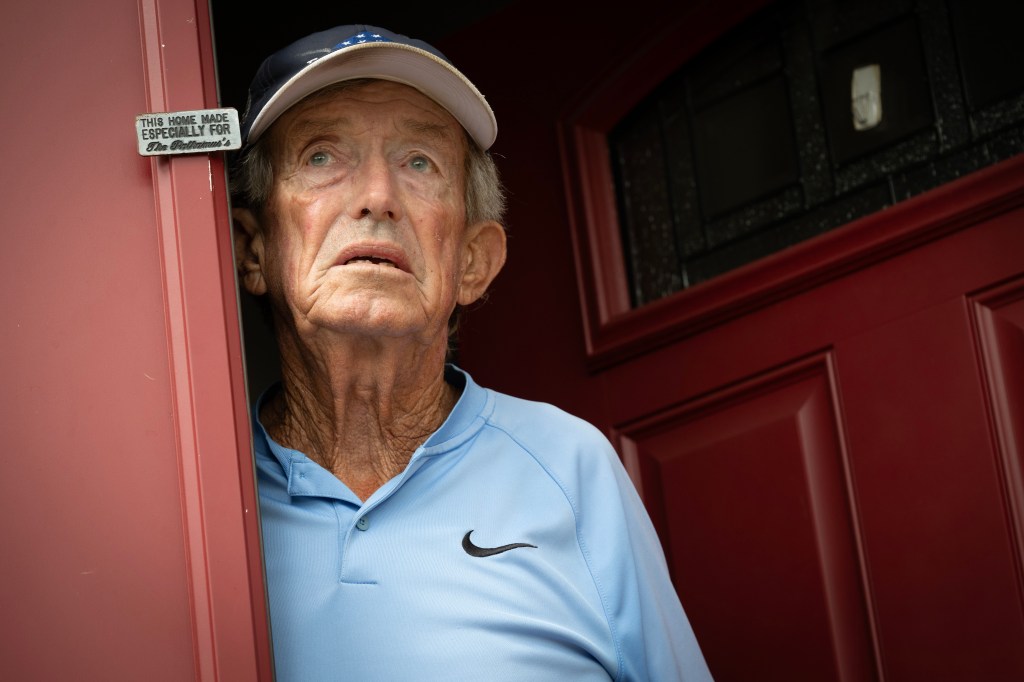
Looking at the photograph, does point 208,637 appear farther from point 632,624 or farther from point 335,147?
point 335,147

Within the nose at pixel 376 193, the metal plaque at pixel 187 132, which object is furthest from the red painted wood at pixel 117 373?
the nose at pixel 376 193

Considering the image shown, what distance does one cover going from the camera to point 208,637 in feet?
5.21

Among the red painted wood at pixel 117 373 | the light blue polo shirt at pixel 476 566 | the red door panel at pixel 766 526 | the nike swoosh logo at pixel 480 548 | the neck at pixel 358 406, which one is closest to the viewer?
the red painted wood at pixel 117 373

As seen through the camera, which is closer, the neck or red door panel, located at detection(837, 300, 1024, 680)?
the neck

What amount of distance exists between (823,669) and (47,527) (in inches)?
66.3

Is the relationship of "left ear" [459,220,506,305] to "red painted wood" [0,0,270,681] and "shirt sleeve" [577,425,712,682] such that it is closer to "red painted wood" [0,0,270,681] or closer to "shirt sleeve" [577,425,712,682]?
"shirt sleeve" [577,425,712,682]

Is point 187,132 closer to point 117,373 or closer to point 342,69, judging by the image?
point 117,373

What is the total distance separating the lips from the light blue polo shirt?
309mm

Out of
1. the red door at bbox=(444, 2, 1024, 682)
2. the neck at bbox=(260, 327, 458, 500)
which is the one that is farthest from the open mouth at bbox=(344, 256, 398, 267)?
the red door at bbox=(444, 2, 1024, 682)

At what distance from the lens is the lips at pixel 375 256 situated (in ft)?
6.91

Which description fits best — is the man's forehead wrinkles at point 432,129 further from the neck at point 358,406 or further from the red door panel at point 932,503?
the red door panel at point 932,503

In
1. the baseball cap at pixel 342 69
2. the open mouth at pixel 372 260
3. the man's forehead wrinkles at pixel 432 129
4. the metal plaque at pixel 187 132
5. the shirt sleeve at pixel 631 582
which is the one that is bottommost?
the shirt sleeve at pixel 631 582

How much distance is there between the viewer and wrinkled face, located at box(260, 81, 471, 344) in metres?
2.11

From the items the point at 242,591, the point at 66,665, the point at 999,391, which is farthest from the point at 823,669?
the point at 66,665
